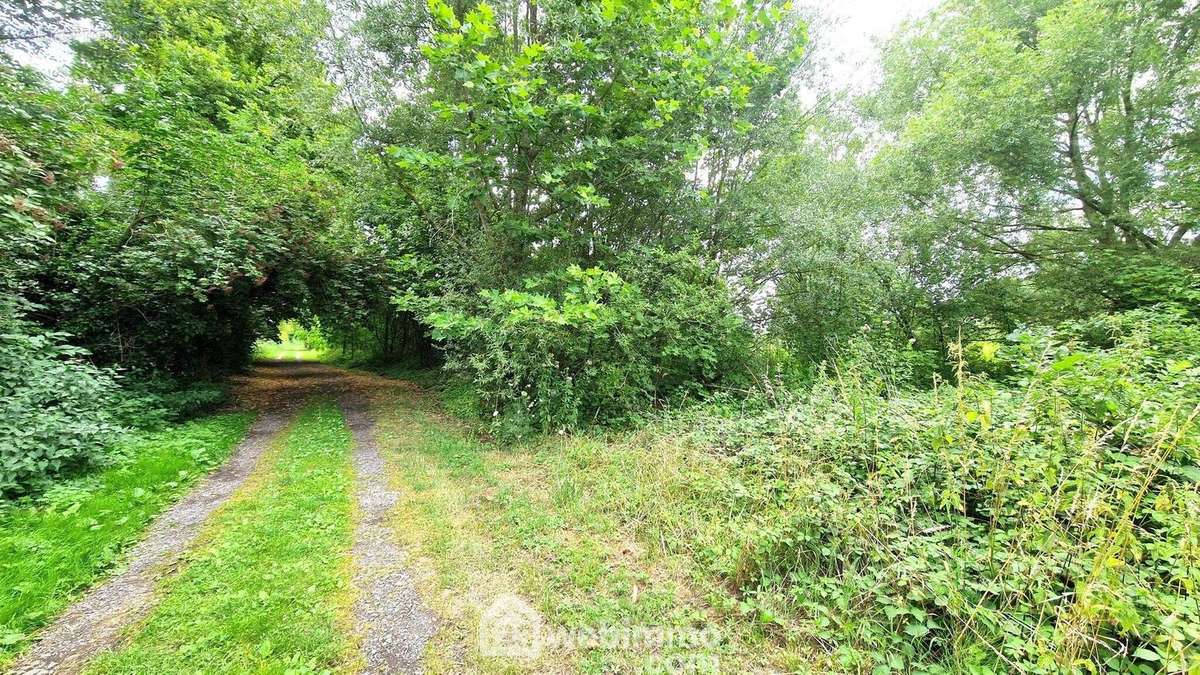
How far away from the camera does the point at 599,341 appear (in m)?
6.30

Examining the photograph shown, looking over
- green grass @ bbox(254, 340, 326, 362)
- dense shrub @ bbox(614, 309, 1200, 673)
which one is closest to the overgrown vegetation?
dense shrub @ bbox(614, 309, 1200, 673)

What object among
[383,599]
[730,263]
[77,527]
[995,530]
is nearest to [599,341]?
[730,263]

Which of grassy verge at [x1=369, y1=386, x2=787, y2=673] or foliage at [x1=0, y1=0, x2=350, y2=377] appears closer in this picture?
grassy verge at [x1=369, y1=386, x2=787, y2=673]

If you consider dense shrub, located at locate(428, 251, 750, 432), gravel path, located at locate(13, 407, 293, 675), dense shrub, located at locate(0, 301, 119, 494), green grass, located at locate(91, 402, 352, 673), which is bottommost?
gravel path, located at locate(13, 407, 293, 675)

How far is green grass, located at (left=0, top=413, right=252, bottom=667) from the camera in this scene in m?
2.61

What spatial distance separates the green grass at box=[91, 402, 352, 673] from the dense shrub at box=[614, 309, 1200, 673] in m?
2.46

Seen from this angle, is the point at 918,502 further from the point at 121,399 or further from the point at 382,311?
the point at 382,311

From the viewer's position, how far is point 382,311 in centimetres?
1272

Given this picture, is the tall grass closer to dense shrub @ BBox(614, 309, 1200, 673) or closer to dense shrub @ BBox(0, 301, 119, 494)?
dense shrub @ BBox(614, 309, 1200, 673)

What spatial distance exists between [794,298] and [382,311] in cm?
1175

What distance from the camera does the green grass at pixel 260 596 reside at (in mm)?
2285

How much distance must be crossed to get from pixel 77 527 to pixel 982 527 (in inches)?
271

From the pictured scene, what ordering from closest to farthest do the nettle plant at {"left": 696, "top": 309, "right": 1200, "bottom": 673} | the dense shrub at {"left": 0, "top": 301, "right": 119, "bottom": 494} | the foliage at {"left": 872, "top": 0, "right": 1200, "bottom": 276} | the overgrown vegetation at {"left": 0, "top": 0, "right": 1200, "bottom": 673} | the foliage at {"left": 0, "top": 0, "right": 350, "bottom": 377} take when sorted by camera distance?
the nettle plant at {"left": 696, "top": 309, "right": 1200, "bottom": 673} < the overgrown vegetation at {"left": 0, "top": 0, "right": 1200, "bottom": 673} < the dense shrub at {"left": 0, "top": 301, "right": 119, "bottom": 494} < the foliage at {"left": 0, "top": 0, "right": 350, "bottom": 377} < the foliage at {"left": 872, "top": 0, "right": 1200, "bottom": 276}

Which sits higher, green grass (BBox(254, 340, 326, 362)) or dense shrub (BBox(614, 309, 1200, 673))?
dense shrub (BBox(614, 309, 1200, 673))
